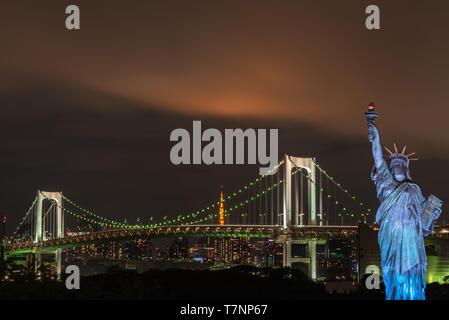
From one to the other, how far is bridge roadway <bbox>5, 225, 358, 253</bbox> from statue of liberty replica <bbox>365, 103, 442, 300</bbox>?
146ft

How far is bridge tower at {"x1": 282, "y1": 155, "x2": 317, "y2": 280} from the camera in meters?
66.3

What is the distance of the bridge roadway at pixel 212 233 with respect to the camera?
220 ft

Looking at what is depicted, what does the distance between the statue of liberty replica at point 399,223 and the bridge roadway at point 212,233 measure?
44519 millimetres

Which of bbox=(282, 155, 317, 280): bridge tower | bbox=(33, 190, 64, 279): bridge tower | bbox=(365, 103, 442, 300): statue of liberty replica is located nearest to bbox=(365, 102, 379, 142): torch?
bbox=(365, 103, 442, 300): statue of liberty replica

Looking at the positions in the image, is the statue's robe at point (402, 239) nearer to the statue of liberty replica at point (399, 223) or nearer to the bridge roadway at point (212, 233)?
the statue of liberty replica at point (399, 223)

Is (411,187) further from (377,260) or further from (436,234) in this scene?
(436,234)

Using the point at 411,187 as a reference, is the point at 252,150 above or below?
above

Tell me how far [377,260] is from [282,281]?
447 inches

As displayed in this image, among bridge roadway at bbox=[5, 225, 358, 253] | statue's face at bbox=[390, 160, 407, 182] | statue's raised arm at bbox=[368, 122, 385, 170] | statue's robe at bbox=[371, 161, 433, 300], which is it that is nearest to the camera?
statue's robe at bbox=[371, 161, 433, 300]

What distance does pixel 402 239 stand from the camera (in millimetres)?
21891

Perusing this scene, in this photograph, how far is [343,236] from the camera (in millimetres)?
66500

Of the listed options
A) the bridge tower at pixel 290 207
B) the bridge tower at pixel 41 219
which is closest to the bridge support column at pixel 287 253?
the bridge tower at pixel 290 207

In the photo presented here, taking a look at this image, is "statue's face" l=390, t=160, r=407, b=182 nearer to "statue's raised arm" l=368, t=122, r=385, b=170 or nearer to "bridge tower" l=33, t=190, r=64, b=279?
"statue's raised arm" l=368, t=122, r=385, b=170
